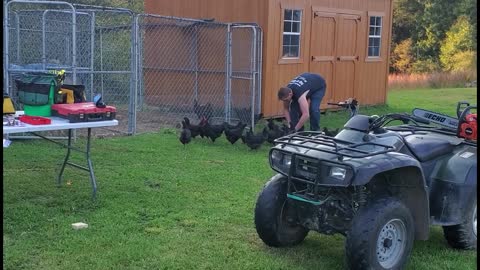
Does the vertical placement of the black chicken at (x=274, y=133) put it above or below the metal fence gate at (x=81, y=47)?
below

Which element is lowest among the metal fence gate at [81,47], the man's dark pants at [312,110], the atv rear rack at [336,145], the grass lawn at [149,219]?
the grass lawn at [149,219]

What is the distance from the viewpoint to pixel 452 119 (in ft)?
17.8

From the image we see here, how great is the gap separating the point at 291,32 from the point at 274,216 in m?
9.47

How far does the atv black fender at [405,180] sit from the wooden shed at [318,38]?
870 cm

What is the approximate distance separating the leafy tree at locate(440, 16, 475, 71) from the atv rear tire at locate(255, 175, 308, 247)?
101ft

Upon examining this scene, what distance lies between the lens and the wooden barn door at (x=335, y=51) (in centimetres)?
1487

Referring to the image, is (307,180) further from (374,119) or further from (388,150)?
(374,119)

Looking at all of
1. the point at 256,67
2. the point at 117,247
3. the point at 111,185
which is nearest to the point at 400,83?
the point at 256,67

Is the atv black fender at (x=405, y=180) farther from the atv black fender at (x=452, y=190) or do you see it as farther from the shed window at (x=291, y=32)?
the shed window at (x=291, y=32)

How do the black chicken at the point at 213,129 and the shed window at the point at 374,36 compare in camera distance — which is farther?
the shed window at the point at 374,36

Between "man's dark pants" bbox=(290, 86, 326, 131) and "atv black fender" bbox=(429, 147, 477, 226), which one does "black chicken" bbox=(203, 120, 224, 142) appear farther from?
"atv black fender" bbox=(429, 147, 477, 226)

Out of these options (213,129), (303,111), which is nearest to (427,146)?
(303,111)

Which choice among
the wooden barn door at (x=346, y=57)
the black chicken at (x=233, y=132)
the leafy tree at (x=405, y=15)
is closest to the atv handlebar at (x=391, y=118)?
the black chicken at (x=233, y=132)

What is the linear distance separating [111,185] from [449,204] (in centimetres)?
381
